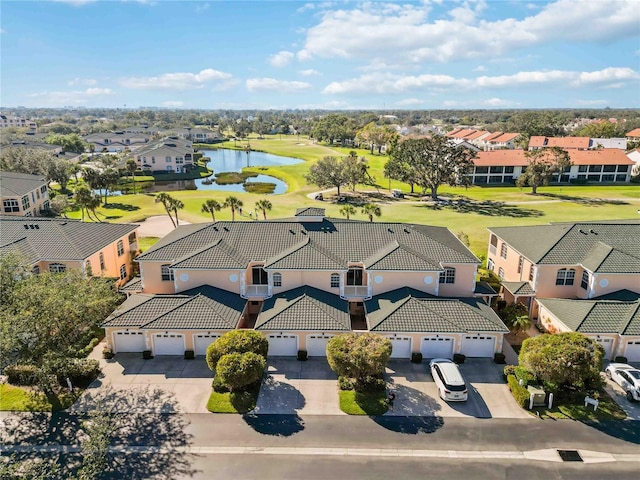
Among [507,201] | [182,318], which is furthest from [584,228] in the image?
[507,201]

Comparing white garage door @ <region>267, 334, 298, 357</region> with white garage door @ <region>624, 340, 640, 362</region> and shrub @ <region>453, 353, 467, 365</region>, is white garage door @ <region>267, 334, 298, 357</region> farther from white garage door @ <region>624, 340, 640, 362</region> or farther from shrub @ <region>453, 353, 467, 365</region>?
white garage door @ <region>624, 340, 640, 362</region>

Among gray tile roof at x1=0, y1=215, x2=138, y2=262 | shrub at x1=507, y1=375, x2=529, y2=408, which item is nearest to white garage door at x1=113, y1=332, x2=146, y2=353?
gray tile roof at x1=0, y1=215, x2=138, y2=262

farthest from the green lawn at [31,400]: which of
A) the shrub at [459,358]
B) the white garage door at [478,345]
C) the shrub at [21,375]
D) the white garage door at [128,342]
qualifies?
the white garage door at [478,345]

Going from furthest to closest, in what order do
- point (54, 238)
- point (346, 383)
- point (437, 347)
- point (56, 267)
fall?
point (54, 238) → point (56, 267) → point (437, 347) → point (346, 383)

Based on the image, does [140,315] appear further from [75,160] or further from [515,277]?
[75,160]

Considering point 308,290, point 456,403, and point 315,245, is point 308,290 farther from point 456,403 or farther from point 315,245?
point 456,403

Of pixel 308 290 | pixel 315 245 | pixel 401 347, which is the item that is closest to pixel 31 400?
pixel 308 290

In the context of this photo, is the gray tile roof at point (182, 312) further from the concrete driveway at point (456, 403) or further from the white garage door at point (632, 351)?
the white garage door at point (632, 351)
